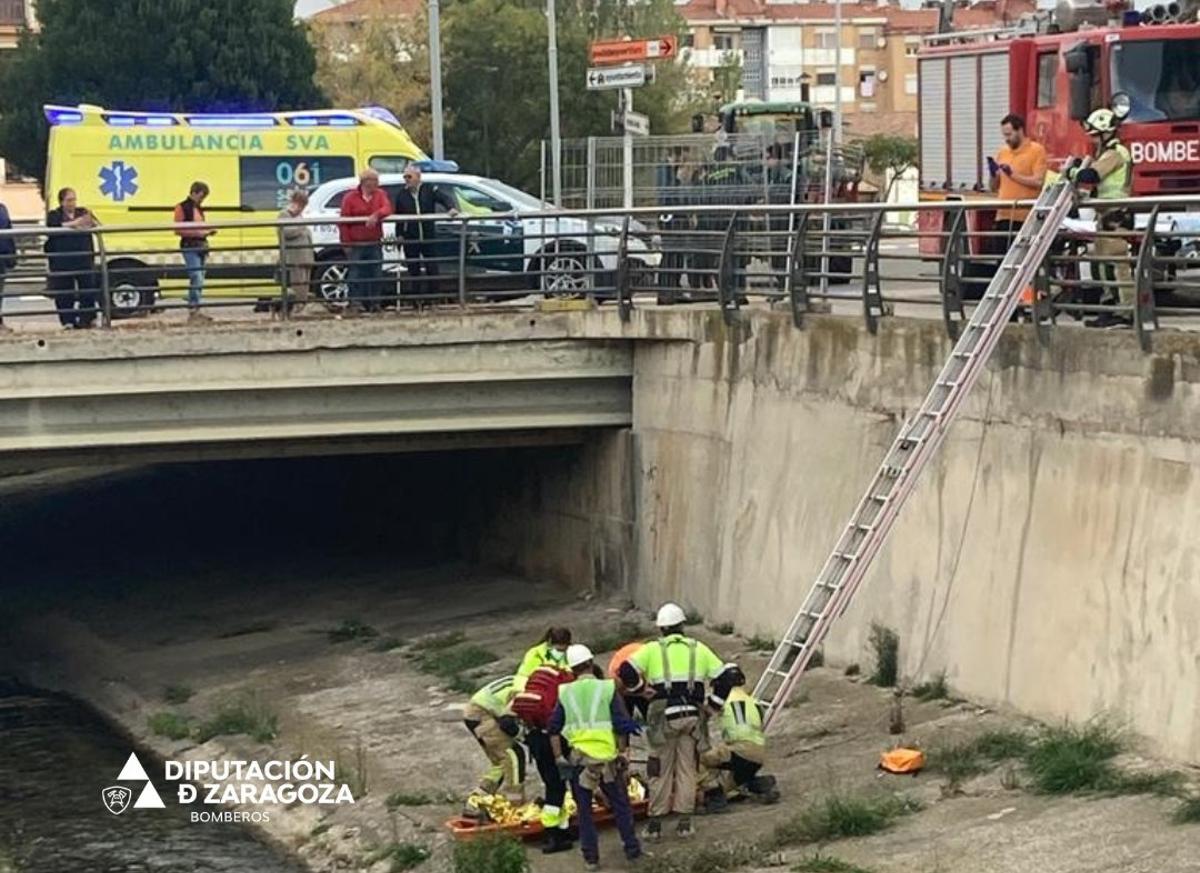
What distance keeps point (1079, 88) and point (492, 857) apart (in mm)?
10969

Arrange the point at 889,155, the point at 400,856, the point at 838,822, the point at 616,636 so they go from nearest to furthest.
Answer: the point at 838,822 < the point at 400,856 < the point at 616,636 < the point at 889,155

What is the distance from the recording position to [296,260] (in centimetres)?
2486

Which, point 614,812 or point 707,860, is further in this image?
point 614,812

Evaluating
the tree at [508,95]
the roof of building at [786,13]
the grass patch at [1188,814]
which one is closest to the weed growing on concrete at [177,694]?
the grass patch at [1188,814]

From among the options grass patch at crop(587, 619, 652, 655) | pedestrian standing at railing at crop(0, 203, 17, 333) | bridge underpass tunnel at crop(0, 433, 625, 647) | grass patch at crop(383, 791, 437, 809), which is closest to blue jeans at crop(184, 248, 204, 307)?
pedestrian standing at railing at crop(0, 203, 17, 333)

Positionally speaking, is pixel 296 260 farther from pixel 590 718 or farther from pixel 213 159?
pixel 590 718

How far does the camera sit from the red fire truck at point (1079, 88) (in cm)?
2256

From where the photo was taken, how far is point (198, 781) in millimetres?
20172

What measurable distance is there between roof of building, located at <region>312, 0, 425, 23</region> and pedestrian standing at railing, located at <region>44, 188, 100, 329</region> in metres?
42.6

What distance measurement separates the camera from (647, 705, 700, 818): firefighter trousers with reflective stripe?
15.2 m

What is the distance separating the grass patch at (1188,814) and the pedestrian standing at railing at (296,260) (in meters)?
11.6

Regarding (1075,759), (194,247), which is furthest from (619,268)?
(1075,759)

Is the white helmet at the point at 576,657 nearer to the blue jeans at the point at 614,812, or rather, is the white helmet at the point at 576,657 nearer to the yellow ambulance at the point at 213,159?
the blue jeans at the point at 614,812

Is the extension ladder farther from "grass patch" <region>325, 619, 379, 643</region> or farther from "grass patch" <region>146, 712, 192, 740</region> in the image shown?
"grass patch" <region>325, 619, 379, 643</region>
